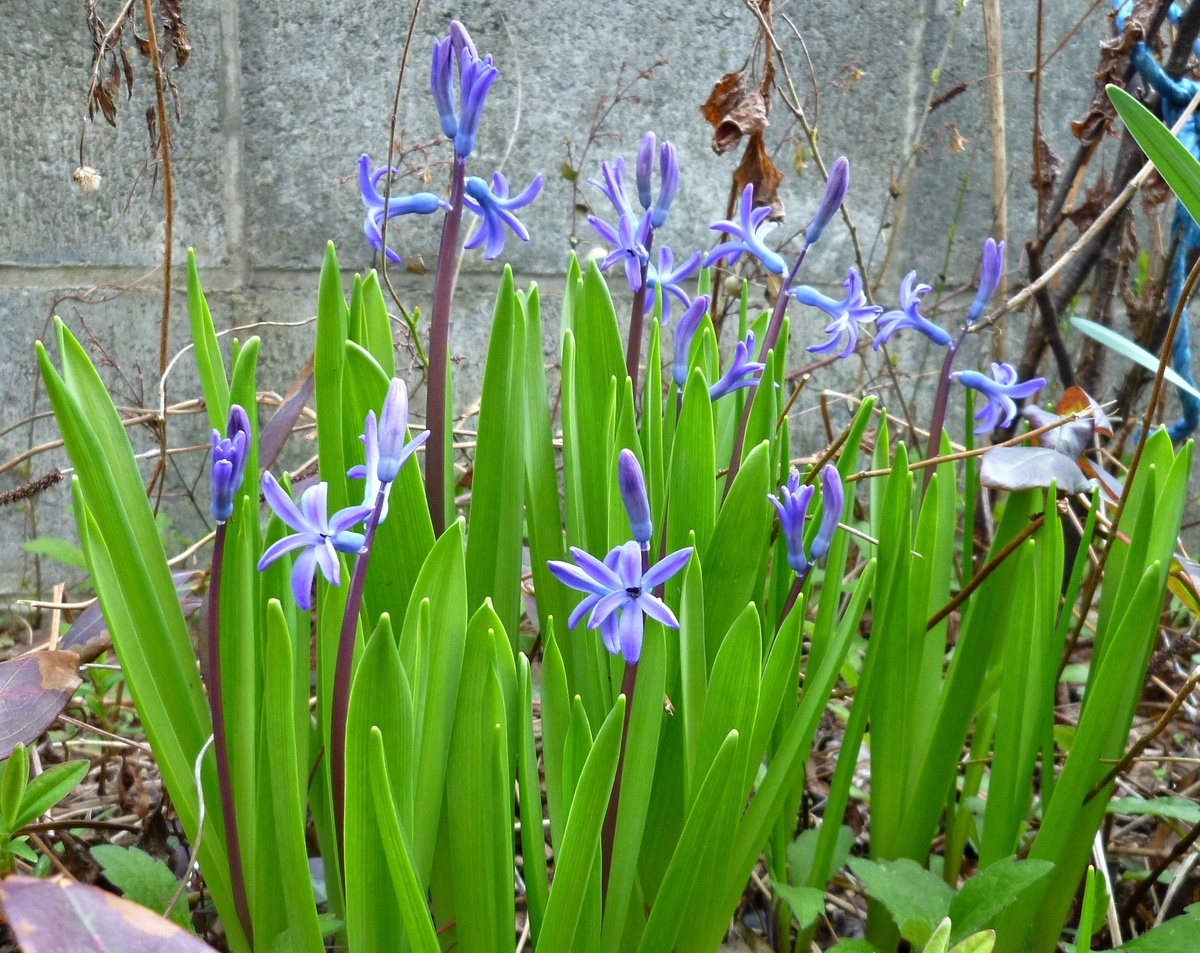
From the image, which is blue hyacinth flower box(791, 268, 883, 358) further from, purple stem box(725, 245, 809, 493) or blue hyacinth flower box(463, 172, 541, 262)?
blue hyacinth flower box(463, 172, 541, 262)

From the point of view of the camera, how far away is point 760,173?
120 centimetres

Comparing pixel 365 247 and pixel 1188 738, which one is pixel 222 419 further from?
pixel 365 247

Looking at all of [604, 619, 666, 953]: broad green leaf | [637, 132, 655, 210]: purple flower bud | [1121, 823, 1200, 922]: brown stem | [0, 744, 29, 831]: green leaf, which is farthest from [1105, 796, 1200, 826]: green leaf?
[0, 744, 29, 831]: green leaf

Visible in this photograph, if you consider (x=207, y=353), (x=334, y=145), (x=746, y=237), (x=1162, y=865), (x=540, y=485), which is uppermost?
(x=334, y=145)

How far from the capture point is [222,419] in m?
0.74

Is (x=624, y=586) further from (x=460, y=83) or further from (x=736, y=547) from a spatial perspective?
(x=460, y=83)

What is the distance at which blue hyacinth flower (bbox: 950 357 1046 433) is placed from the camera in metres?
0.88

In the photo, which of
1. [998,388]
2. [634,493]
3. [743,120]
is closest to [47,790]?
[634,493]

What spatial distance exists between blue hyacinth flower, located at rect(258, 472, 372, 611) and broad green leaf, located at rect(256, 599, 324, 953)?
0.11ft

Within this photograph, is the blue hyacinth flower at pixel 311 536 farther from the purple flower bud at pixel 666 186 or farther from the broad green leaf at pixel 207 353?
the purple flower bud at pixel 666 186

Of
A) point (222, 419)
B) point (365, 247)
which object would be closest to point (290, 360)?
point (365, 247)

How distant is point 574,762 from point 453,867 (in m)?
0.11

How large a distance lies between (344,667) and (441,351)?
0.24 metres

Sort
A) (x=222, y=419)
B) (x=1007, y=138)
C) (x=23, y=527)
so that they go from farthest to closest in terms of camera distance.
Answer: (x=1007, y=138)
(x=23, y=527)
(x=222, y=419)
